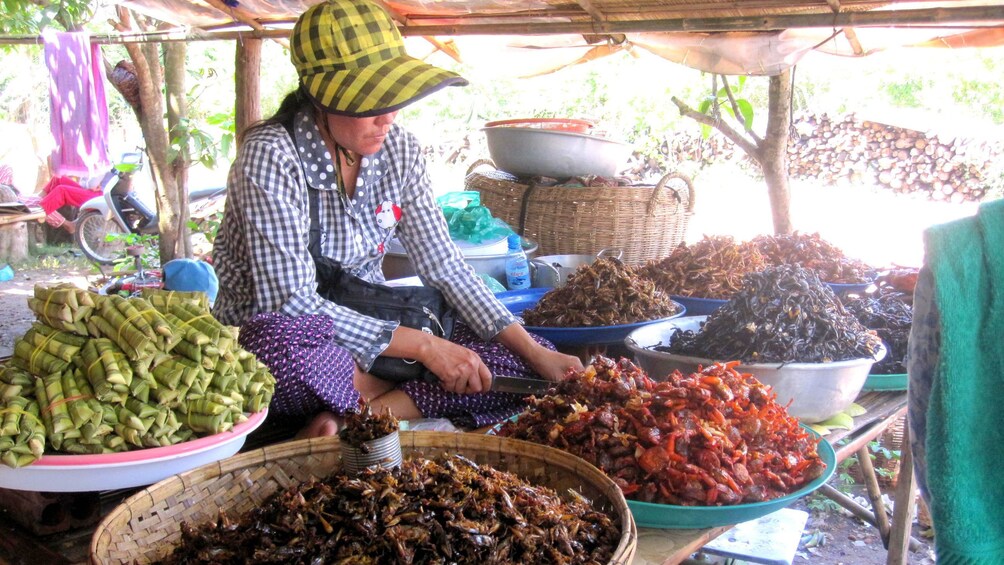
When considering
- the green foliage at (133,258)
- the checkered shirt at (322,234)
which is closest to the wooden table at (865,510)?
the checkered shirt at (322,234)

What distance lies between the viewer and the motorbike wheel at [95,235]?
9953 mm

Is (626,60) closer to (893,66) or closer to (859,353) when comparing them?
(893,66)

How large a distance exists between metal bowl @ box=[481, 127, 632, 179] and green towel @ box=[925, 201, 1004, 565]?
3.94 m

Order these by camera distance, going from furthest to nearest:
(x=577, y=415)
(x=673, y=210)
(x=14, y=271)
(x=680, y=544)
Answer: (x=14, y=271) → (x=673, y=210) → (x=577, y=415) → (x=680, y=544)

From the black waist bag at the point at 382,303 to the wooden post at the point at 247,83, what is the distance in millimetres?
2409

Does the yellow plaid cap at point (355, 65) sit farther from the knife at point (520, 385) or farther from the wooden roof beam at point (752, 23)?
the wooden roof beam at point (752, 23)

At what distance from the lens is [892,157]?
10.8 m

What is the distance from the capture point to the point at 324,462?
5.57 ft

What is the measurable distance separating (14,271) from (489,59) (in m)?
7.96

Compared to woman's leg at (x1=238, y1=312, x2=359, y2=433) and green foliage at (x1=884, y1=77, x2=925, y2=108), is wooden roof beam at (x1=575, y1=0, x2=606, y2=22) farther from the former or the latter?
green foliage at (x1=884, y1=77, x2=925, y2=108)

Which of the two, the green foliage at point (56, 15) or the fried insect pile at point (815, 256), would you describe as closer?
the fried insect pile at point (815, 256)

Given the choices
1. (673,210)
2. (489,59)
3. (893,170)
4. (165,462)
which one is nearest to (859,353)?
(165,462)

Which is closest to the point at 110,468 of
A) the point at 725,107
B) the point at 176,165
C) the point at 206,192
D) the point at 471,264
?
the point at 471,264

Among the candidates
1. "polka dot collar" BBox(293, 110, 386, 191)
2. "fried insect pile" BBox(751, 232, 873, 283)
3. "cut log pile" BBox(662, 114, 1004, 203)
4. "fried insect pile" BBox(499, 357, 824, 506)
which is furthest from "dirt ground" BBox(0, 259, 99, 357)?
"cut log pile" BBox(662, 114, 1004, 203)
